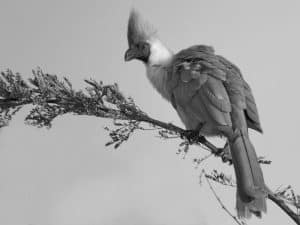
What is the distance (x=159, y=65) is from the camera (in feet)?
16.6

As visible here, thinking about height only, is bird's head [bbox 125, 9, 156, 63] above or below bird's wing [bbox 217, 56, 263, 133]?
above

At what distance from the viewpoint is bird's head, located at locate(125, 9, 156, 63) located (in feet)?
17.2

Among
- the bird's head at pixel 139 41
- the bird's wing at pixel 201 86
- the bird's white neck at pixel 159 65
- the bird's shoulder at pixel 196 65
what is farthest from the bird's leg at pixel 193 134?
the bird's head at pixel 139 41

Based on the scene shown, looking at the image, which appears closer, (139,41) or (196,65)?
(196,65)

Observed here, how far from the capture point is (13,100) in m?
3.30

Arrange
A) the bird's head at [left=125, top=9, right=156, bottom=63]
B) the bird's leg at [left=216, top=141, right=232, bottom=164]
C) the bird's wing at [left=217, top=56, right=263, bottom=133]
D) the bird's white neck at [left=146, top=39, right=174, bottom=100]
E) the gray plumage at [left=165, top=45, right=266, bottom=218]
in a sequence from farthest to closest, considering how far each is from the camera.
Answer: the bird's head at [left=125, top=9, right=156, bottom=63] → the bird's white neck at [left=146, top=39, right=174, bottom=100] → the bird's wing at [left=217, top=56, right=263, bottom=133] → the bird's leg at [left=216, top=141, right=232, bottom=164] → the gray plumage at [left=165, top=45, right=266, bottom=218]

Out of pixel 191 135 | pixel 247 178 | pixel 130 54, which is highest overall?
pixel 130 54

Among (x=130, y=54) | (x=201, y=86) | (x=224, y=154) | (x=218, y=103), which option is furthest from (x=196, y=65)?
(x=130, y=54)

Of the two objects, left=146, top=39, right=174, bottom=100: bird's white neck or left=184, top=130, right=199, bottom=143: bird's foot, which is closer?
left=184, top=130, right=199, bottom=143: bird's foot

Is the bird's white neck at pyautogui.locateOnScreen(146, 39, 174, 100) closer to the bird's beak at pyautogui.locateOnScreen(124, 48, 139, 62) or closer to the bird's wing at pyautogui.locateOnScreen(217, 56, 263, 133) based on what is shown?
the bird's beak at pyautogui.locateOnScreen(124, 48, 139, 62)

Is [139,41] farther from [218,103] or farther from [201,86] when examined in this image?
[218,103]

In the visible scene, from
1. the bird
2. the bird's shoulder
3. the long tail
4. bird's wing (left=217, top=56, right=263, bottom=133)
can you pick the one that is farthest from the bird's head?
the long tail

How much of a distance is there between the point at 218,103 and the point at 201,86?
296 mm

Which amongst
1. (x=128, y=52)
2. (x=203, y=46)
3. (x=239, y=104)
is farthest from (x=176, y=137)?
(x=128, y=52)
